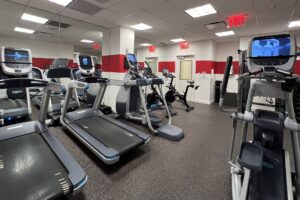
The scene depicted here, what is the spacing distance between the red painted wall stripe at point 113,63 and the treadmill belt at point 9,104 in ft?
9.78

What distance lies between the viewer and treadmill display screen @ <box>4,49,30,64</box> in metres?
3.15

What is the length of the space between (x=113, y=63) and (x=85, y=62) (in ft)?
6.16

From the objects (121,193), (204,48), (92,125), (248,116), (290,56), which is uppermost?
(204,48)

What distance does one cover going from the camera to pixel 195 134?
11.3 feet

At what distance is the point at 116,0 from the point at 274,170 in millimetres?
4015

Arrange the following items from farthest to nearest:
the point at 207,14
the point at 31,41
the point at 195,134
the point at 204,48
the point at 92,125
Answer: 1. the point at 204,48
2. the point at 31,41
3. the point at 207,14
4. the point at 195,134
5. the point at 92,125

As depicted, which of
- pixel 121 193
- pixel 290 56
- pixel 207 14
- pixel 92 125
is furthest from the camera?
pixel 207 14

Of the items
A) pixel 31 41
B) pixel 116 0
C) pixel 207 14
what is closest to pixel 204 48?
pixel 207 14

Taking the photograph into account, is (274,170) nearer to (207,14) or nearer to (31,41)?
(207,14)

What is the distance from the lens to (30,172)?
1590mm

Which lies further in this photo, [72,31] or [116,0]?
[72,31]

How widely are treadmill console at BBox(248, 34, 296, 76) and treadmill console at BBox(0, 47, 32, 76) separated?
3976 mm

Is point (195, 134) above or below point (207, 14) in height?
below

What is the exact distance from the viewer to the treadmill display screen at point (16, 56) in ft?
10.3
